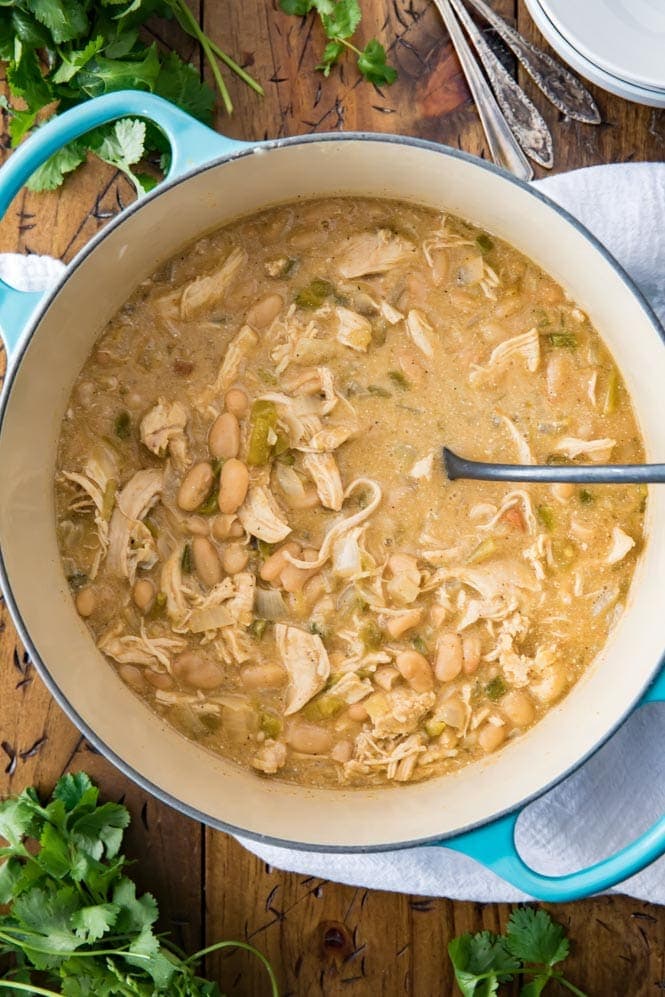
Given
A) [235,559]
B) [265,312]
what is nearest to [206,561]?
[235,559]

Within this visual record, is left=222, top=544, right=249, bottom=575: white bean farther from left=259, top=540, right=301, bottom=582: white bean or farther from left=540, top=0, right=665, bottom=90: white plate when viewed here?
left=540, top=0, right=665, bottom=90: white plate

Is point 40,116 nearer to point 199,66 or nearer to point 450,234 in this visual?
point 199,66

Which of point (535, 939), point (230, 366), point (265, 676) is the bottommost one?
point (535, 939)

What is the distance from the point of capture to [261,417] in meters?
2.56

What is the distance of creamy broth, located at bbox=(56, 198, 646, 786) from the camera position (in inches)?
101

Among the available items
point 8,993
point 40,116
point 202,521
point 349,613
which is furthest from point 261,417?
point 8,993

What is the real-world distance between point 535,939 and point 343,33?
93.4 inches

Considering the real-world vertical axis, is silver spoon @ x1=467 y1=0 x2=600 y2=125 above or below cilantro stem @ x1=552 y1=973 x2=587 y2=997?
→ above

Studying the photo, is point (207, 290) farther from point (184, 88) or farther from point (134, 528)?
point (134, 528)

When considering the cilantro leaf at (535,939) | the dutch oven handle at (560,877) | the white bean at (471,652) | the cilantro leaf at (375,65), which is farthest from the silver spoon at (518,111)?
the cilantro leaf at (535,939)

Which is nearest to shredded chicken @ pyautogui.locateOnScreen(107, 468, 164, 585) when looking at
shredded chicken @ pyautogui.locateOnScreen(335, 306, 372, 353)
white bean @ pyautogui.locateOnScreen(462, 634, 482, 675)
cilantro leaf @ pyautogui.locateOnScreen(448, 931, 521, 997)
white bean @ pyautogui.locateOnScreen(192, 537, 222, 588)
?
white bean @ pyautogui.locateOnScreen(192, 537, 222, 588)

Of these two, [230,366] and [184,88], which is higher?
[184,88]

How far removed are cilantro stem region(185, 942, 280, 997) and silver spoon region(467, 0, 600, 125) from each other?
2336 millimetres

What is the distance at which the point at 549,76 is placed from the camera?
2.70 m
